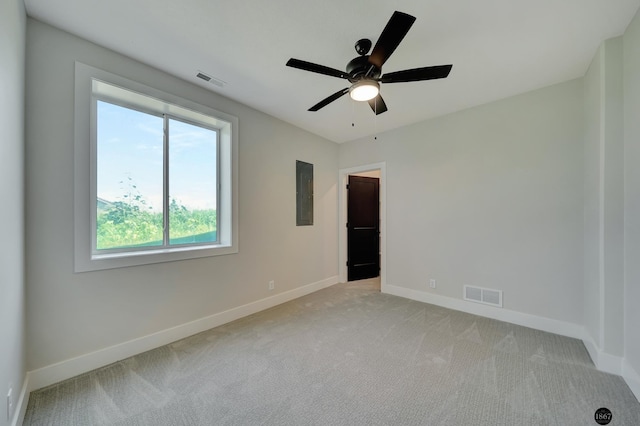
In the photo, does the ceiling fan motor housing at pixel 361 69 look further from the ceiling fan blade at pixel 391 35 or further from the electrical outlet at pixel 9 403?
the electrical outlet at pixel 9 403

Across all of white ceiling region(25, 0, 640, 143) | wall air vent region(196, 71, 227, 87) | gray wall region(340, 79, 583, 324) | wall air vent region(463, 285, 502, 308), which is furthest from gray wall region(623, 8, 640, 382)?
wall air vent region(196, 71, 227, 87)

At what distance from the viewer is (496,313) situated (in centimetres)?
306

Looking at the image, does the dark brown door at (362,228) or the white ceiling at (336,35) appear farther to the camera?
the dark brown door at (362,228)

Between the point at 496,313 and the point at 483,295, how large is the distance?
24 centimetres

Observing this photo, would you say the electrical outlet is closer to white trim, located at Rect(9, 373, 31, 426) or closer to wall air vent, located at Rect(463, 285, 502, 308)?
white trim, located at Rect(9, 373, 31, 426)

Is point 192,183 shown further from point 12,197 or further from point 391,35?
point 391,35

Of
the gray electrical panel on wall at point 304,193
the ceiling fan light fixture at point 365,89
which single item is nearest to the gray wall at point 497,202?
the gray electrical panel on wall at point 304,193

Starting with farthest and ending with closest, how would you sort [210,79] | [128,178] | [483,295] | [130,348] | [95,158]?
[483,295]
[210,79]
[128,178]
[130,348]
[95,158]

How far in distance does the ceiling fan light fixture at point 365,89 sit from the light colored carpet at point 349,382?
2315 mm

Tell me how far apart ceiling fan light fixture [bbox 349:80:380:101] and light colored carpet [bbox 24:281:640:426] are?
2315 millimetres

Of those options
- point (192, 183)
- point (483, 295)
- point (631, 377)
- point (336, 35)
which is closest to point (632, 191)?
point (631, 377)

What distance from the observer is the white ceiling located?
68.3 inches

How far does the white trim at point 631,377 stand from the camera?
1.74 metres

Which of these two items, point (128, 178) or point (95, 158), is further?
→ point (128, 178)
